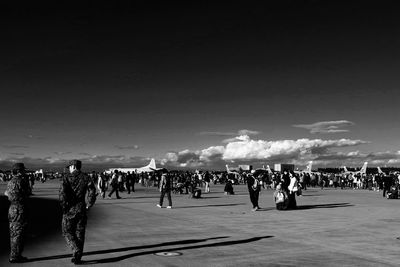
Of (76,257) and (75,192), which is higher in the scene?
(75,192)

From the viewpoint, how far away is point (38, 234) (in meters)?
11.3

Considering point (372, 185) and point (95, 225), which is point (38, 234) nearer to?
point (95, 225)

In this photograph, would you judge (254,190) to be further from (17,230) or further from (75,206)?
(17,230)

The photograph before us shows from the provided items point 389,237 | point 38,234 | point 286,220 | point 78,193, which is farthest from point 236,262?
point 286,220

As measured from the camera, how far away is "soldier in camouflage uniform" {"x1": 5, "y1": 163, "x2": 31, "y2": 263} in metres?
7.59

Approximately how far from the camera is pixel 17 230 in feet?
25.3

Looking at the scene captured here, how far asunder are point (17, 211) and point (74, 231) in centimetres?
119

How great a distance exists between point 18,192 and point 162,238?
3.93 m

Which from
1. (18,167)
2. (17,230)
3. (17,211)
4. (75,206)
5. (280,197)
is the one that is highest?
(18,167)

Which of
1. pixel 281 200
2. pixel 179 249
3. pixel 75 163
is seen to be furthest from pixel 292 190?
pixel 75 163

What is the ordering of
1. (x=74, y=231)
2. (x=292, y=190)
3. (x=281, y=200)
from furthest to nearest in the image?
(x=292, y=190) → (x=281, y=200) → (x=74, y=231)

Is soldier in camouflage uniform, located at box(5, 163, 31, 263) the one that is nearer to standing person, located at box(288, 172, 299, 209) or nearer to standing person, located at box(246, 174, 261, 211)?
standing person, located at box(246, 174, 261, 211)

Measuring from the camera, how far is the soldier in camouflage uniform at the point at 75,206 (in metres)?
7.48

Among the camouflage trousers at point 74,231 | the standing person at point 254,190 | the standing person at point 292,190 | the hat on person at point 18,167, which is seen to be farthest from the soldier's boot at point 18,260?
the standing person at point 292,190
